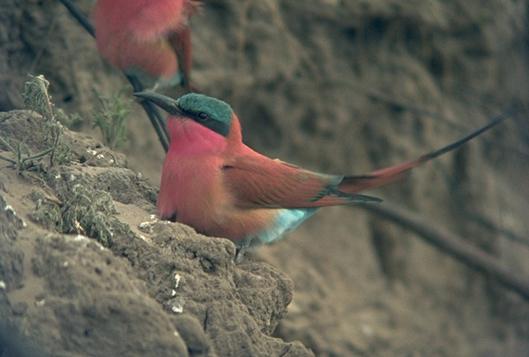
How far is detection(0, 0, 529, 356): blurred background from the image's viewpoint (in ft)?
20.1

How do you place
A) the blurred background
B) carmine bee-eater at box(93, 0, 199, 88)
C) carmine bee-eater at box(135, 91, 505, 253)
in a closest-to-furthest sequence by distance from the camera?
1. carmine bee-eater at box(135, 91, 505, 253)
2. carmine bee-eater at box(93, 0, 199, 88)
3. the blurred background

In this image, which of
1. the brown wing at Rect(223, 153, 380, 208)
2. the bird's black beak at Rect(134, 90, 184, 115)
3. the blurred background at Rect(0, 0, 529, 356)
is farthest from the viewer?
the blurred background at Rect(0, 0, 529, 356)

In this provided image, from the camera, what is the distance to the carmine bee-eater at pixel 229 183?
3812mm

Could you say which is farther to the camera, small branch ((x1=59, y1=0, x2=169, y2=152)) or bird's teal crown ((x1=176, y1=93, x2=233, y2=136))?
small branch ((x1=59, y1=0, x2=169, y2=152))

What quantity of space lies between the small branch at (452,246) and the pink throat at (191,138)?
7.90 feet

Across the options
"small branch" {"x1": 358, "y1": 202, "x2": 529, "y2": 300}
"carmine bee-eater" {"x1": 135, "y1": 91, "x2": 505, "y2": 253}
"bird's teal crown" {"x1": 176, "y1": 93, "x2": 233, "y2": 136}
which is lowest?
"carmine bee-eater" {"x1": 135, "y1": 91, "x2": 505, "y2": 253}

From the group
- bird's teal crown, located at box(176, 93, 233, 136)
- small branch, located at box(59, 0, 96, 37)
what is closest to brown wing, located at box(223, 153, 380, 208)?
bird's teal crown, located at box(176, 93, 233, 136)

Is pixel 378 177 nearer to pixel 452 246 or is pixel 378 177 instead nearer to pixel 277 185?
pixel 277 185

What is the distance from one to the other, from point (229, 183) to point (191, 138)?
0.24 metres

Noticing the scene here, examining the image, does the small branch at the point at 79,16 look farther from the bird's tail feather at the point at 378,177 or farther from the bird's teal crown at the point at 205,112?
the bird's tail feather at the point at 378,177

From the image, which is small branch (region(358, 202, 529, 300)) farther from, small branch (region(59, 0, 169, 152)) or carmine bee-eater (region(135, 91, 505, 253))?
carmine bee-eater (region(135, 91, 505, 253))

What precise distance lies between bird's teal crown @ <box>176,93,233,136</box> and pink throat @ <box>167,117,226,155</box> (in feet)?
0.09

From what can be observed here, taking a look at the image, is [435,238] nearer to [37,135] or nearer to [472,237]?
[472,237]

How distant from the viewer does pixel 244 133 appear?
6406 millimetres
